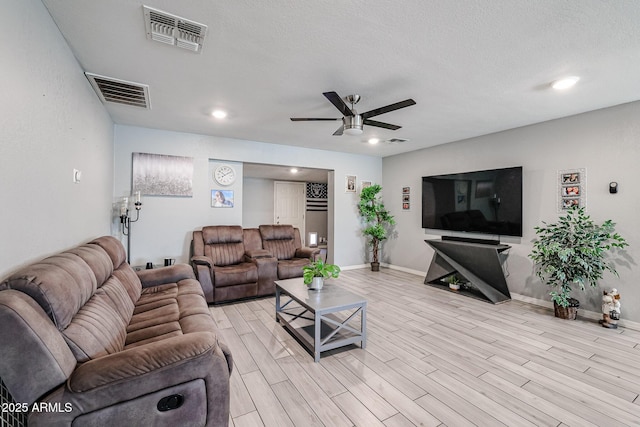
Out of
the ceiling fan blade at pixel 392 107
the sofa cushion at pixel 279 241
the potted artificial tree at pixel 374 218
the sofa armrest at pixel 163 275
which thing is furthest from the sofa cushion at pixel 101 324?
the potted artificial tree at pixel 374 218

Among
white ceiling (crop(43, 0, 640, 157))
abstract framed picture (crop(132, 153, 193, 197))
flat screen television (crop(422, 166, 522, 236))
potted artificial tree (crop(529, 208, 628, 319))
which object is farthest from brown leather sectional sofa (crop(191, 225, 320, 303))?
potted artificial tree (crop(529, 208, 628, 319))

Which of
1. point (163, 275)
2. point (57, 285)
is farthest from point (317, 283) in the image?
point (57, 285)

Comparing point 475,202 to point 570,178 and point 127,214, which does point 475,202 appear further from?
point 127,214

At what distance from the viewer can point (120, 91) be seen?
282cm

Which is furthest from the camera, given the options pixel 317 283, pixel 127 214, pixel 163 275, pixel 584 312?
pixel 127 214

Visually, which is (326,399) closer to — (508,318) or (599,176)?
(508,318)

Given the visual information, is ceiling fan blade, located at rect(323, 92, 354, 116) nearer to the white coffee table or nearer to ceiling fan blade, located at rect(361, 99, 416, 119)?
ceiling fan blade, located at rect(361, 99, 416, 119)

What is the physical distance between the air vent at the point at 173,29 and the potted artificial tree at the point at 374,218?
14.0 ft

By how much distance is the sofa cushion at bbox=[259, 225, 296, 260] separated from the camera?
15.5 ft

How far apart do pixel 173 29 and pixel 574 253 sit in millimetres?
4364

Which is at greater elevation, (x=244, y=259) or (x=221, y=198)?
(x=221, y=198)

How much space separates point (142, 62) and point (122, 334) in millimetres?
2083

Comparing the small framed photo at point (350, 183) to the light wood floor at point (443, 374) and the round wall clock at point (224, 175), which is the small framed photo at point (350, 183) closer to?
the round wall clock at point (224, 175)

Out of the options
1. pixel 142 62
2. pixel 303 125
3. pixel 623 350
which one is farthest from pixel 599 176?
pixel 142 62
